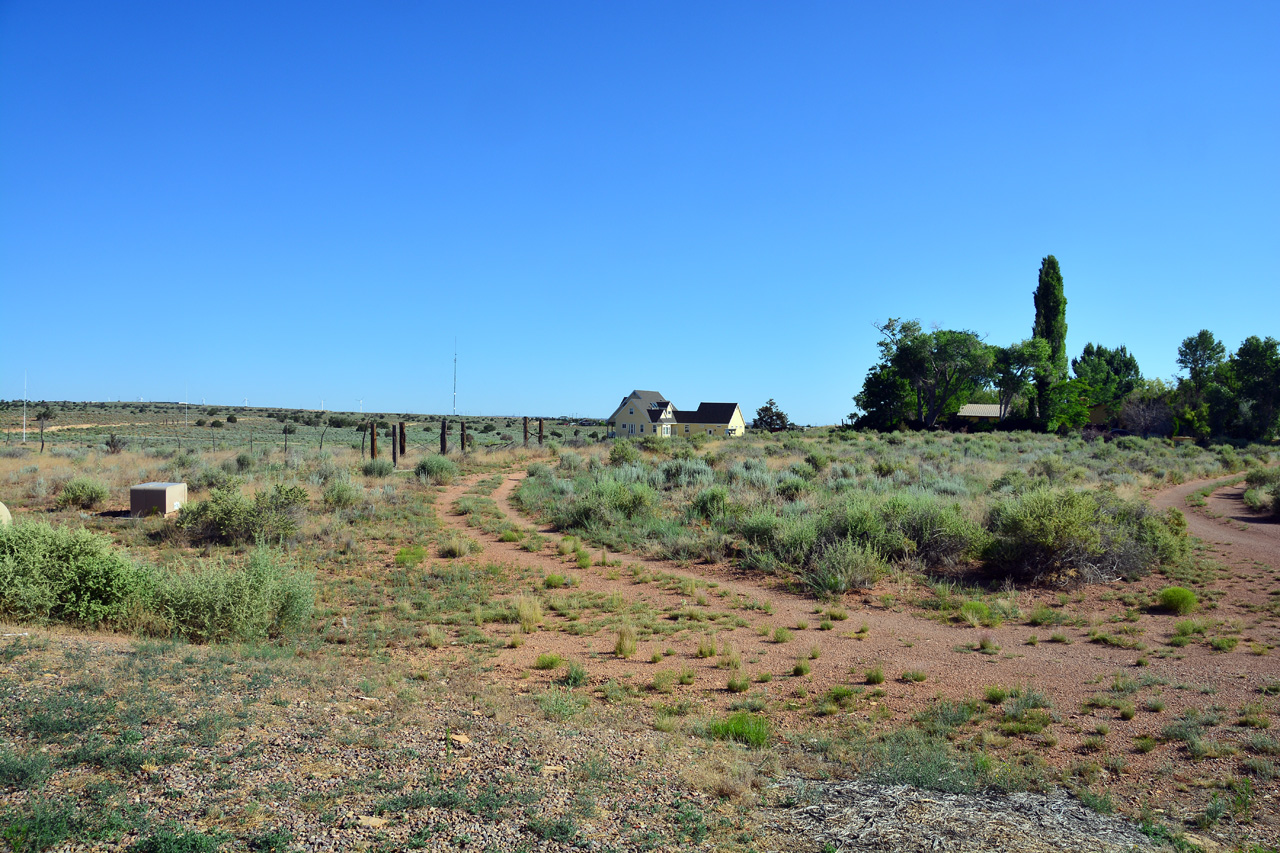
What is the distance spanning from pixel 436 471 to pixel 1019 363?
4941 centimetres

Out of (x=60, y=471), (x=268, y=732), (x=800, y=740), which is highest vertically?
(x=60, y=471)

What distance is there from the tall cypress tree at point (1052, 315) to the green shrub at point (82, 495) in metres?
59.5

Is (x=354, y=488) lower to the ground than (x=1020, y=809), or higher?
higher

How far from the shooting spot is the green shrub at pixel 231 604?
8.34m

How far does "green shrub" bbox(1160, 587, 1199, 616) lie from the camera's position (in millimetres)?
10414

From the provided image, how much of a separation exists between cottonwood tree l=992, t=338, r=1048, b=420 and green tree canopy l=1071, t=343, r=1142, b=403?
8.82m

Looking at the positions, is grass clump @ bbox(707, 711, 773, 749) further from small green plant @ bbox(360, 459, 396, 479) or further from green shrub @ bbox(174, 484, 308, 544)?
small green plant @ bbox(360, 459, 396, 479)

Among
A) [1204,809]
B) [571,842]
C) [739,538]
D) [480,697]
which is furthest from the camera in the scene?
[739,538]

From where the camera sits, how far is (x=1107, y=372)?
244 feet

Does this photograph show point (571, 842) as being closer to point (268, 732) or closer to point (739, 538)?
point (268, 732)

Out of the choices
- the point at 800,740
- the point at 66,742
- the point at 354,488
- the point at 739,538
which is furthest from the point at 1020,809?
the point at 354,488

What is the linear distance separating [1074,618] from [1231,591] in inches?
131

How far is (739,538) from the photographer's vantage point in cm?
1509

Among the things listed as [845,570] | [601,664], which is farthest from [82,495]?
[845,570]
